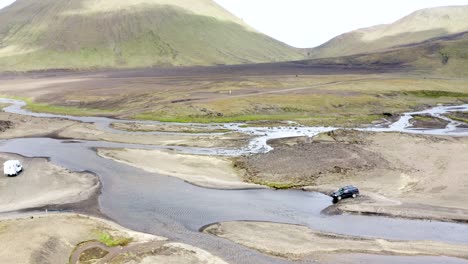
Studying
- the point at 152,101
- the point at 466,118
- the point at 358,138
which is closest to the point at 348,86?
the point at 466,118

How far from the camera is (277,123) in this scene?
109 metres

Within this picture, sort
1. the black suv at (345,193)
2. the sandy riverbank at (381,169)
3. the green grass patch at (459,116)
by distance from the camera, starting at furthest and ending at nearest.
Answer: the green grass patch at (459,116)
the black suv at (345,193)
the sandy riverbank at (381,169)

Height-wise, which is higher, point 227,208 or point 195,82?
point 195,82

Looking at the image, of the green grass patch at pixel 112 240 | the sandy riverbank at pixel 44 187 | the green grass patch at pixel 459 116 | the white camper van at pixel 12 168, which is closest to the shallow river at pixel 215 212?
the sandy riverbank at pixel 44 187

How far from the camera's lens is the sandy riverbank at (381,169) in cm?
Result: 4743

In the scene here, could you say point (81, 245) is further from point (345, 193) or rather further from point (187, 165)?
point (187, 165)

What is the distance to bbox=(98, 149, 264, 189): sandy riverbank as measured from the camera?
58875mm

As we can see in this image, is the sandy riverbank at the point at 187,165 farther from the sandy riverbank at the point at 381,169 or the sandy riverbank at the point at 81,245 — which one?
the sandy riverbank at the point at 81,245

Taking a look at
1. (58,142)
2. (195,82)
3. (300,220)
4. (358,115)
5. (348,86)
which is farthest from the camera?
(195,82)

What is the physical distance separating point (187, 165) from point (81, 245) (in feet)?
96.9

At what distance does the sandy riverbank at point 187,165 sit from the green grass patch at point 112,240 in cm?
1838

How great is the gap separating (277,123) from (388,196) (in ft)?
193

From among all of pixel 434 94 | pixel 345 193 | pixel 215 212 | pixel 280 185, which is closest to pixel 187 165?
pixel 280 185

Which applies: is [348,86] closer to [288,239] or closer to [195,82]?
[195,82]
